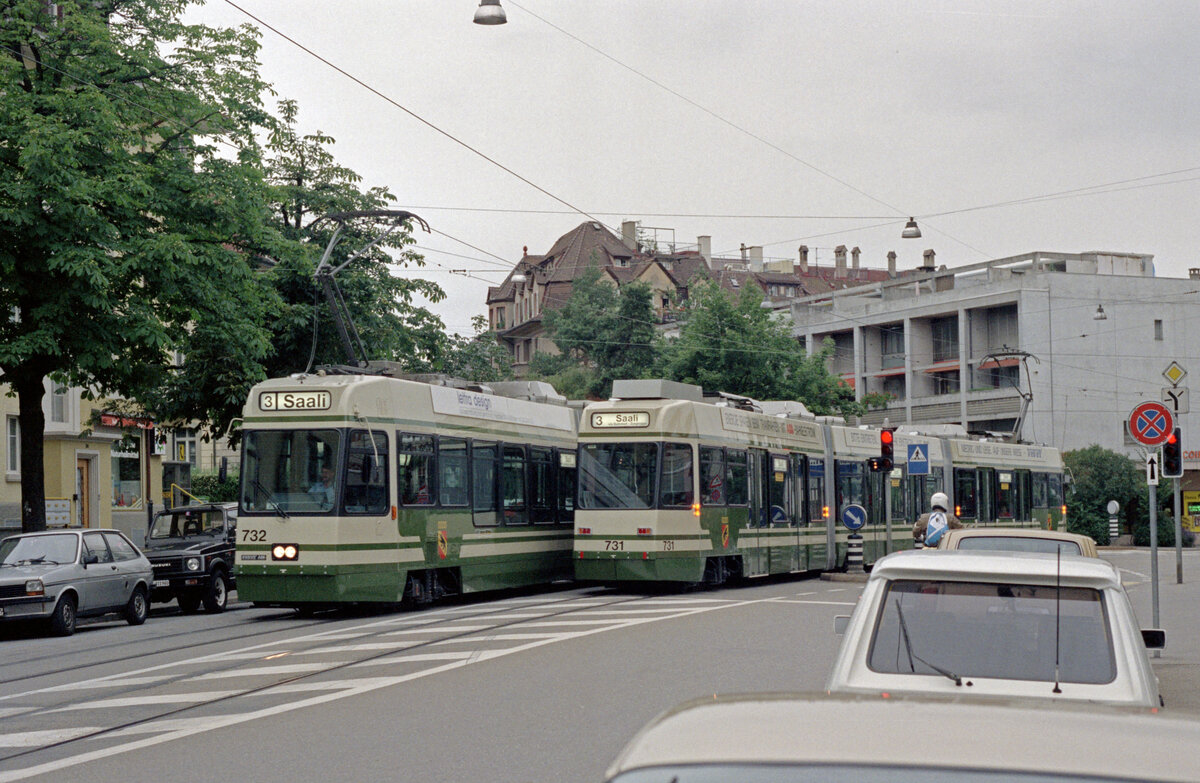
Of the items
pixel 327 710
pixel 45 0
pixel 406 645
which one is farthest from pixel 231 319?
pixel 327 710

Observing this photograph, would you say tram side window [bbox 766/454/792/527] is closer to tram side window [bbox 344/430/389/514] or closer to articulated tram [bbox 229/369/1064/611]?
articulated tram [bbox 229/369/1064/611]

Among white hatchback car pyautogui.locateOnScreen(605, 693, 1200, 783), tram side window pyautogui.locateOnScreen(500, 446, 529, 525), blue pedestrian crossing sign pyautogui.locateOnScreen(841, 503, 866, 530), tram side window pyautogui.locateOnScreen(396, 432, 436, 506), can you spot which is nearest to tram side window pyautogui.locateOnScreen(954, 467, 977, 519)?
blue pedestrian crossing sign pyautogui.locateOnScreen(841, 503, 866, 530)

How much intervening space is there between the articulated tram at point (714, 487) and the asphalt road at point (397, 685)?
89.6 inches

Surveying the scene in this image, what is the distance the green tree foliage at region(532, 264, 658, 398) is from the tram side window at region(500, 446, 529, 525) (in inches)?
1832

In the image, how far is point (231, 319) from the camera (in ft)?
86.1

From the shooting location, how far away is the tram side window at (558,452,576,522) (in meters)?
26.1

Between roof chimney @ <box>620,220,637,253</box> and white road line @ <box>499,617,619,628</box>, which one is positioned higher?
roof chimney @ <box>620,220,637,253</box>

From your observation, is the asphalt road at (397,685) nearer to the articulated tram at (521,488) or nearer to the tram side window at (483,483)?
the articulated tram at (521,488)

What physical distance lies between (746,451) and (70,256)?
12.0 meters

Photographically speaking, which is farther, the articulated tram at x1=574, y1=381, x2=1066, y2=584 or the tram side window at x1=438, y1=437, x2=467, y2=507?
the articulated tram at x1=574, y1=381, x2=1066, y2=584

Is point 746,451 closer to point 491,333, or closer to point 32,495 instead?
point 32,495

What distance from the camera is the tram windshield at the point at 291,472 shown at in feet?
63.9

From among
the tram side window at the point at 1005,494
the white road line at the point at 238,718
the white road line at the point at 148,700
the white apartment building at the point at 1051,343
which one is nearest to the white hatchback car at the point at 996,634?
the white road line at the point at 238,718

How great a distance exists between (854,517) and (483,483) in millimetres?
10153
